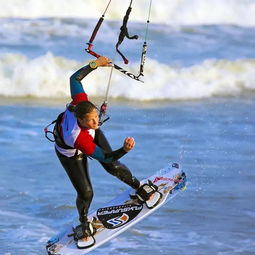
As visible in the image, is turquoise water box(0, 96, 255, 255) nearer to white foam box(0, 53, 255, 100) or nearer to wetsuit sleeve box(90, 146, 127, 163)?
white foam box(0, 53, 255, 100)

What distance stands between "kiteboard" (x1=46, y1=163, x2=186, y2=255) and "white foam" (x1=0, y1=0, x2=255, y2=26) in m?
12.1

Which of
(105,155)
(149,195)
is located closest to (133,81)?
(149,195)

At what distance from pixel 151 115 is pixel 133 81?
7.15 ft


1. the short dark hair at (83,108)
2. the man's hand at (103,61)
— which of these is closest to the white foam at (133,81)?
the man's hand at (103,61)

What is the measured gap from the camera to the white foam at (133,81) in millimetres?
13875

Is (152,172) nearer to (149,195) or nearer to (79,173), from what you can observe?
(149,195)

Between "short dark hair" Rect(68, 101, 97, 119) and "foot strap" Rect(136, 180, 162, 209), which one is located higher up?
"short dark hair" Rect(68, 101, 97, 119)

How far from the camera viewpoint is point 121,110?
12.5 meters

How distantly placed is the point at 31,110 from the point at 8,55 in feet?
10.5

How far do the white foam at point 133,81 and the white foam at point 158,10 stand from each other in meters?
3.83

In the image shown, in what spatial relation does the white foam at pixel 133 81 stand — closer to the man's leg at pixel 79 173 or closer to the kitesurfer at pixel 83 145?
the kitesurfer at pixel 83 145

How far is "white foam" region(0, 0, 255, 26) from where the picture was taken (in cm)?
1923

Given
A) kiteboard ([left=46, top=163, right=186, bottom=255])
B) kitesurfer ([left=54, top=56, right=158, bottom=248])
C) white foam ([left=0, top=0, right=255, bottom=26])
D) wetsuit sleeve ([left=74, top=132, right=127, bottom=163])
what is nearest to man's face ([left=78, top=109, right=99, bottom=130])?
kitesurfer ([left=54, top=56, right=158, bottom=248])

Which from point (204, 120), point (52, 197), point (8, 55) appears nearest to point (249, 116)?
point (204, 120)
